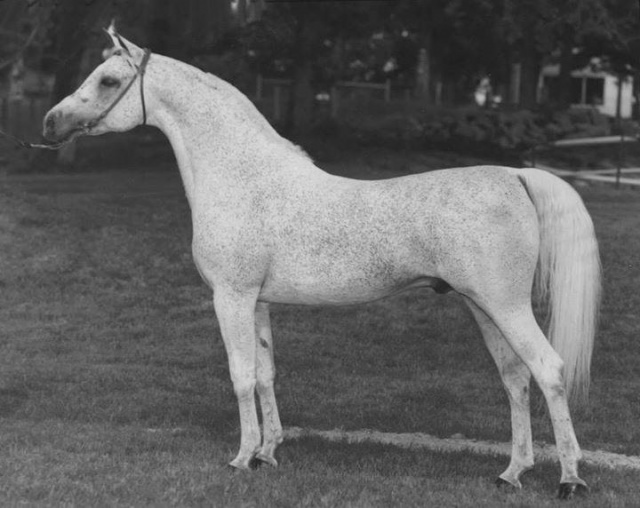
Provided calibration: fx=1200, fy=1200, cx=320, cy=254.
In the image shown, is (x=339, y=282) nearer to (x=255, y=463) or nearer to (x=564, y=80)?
(x=255, y=463)

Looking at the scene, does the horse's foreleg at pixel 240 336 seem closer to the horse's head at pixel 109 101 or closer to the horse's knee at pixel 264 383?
the horse's knee at pixel 264 383

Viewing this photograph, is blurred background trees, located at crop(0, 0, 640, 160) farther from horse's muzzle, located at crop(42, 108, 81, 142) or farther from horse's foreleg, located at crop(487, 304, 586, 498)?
horse's foreleg, located at crop(487, 304, 586, 498)

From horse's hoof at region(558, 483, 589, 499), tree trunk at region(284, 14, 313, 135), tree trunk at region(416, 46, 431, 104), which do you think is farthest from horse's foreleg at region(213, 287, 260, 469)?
tree trunk at region(416, 46, 431, 104)

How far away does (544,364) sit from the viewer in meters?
6.35

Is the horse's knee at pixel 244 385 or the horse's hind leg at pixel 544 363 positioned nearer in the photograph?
the horse's hind leg at pixel 544 363

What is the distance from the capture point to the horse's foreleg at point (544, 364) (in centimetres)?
634

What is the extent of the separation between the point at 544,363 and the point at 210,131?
7.80 ft

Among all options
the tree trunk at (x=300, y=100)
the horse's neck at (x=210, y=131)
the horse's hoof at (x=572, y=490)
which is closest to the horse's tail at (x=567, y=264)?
the horse's hoof at (x=572, y=490)

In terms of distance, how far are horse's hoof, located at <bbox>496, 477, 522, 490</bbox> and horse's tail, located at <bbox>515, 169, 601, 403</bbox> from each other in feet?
2.00

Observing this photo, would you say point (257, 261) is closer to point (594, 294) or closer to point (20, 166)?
point (594, 294)

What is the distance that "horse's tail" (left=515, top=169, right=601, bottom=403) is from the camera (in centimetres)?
656

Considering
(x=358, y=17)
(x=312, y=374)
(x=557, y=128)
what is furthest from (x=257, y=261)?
(x=557, y=128)

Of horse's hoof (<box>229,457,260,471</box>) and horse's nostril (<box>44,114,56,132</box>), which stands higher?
horse's nostril (<box>44,114,56,132</box>)

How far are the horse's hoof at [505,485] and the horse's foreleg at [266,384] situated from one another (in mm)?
1379
